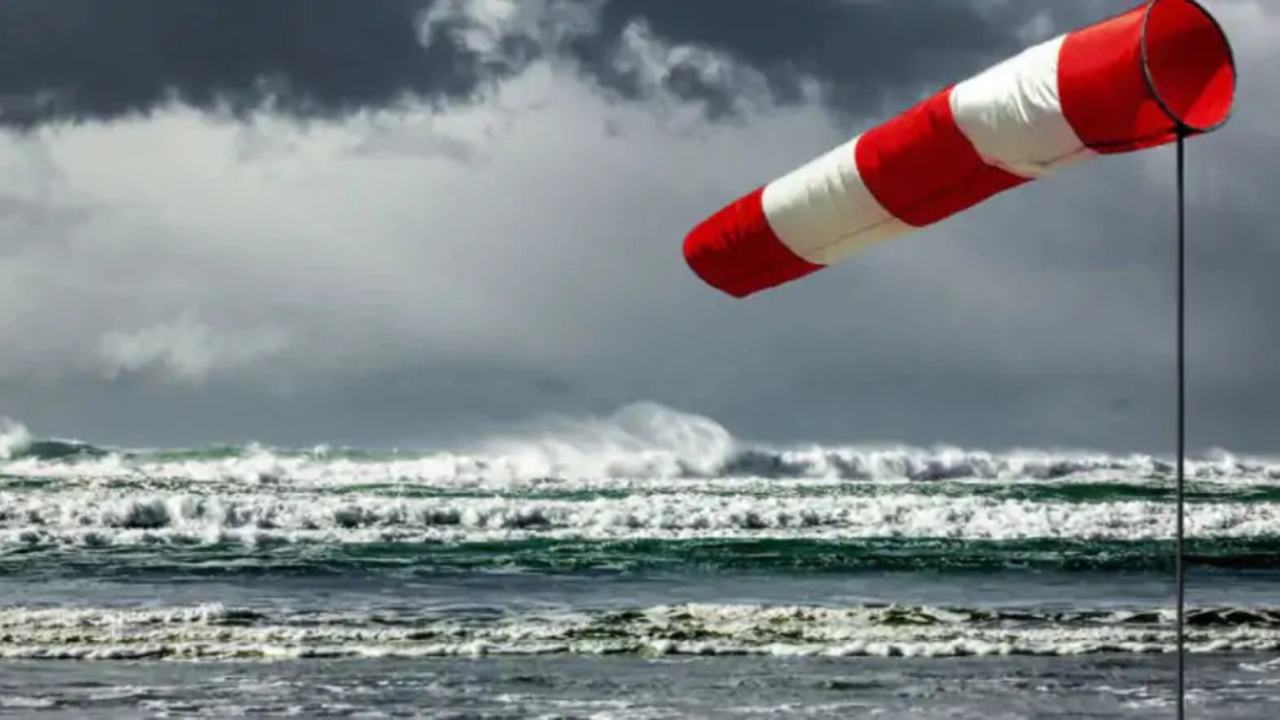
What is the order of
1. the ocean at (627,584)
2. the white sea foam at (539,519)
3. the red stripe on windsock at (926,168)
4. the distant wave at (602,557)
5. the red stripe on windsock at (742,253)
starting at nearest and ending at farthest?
the red stripe on windsock at (926,168) < the red stripe on windsock at (742,253) < the ocean at (627,584) < the distant wave at (602,557) < the white sea foam at (539,519)

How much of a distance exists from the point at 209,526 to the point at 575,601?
10172 mm

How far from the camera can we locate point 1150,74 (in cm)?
414

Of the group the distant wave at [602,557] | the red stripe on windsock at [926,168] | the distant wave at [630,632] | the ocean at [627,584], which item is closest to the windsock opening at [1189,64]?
the red stripe on windsock at [926,168]

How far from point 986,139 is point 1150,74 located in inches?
22.7

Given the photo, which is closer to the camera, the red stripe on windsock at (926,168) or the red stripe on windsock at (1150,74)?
the red stripe on windsock at (1150,74)

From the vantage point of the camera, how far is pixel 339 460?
34.3 m

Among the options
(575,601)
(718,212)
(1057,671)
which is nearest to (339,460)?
(575,601)

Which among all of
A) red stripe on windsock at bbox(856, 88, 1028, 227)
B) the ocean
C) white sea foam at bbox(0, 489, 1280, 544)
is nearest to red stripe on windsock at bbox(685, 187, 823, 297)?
red stripe on windsock at bbox(856, 88, 1028, 227)

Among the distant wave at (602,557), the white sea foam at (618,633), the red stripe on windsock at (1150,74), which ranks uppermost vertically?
the red stripe on windsock at (1150,74)

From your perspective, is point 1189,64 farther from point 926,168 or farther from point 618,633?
point 618,633

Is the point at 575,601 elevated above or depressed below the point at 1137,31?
below

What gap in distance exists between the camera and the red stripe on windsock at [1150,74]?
4.15 metres

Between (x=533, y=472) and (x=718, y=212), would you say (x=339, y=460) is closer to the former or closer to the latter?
(x=533, y=472)

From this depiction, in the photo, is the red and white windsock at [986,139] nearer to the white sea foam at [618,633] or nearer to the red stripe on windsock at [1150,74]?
the red stripe on windsock at [1150,74]
